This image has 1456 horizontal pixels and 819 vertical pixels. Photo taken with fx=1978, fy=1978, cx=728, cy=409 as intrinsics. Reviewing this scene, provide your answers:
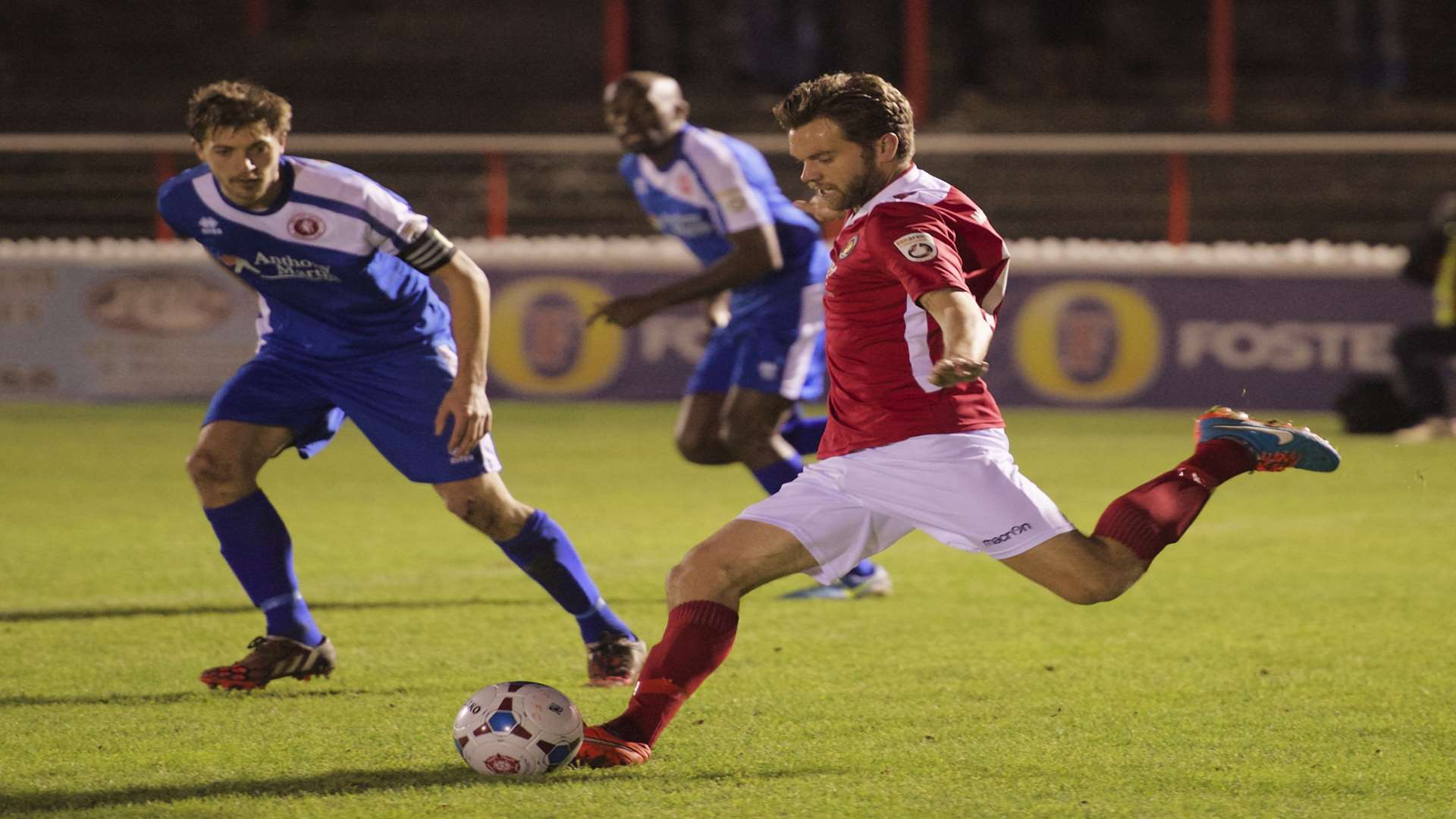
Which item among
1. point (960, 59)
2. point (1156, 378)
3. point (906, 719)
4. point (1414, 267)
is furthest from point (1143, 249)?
point (906, 719)

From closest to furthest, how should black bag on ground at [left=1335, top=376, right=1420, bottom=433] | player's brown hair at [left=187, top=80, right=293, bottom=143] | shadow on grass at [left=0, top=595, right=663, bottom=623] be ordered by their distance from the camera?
1. player's brown hair at [left=187, top=80, right=293, bottom=143]
2. shadow on grass at [left=0, top=595, right=663, bottom=623]
3. black bag on ground at [left=1335, top=376, right=1420, bottom=433]

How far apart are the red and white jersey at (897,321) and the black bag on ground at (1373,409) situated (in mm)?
8432

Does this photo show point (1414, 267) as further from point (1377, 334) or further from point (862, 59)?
point (862, 59)

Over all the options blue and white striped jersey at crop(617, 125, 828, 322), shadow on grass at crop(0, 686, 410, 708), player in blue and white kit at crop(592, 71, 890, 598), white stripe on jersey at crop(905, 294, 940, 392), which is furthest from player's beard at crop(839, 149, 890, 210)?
blue and white striped jersey at crop(617, 125, 828, 322)

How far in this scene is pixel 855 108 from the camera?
4105mm

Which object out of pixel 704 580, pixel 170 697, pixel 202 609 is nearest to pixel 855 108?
pixel 704 580

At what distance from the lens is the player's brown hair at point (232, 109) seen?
494cm

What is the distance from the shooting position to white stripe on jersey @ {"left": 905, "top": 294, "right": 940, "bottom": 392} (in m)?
4.17

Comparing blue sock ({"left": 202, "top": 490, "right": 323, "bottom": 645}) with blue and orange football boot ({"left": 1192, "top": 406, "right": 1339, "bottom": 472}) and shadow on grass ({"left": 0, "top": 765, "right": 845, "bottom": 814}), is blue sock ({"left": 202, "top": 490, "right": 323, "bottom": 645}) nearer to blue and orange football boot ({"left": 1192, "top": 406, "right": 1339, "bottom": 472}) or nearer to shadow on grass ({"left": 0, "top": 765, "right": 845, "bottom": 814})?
shadow on grass ({"left": 0, "top": 765, "right": 845, "bottom": 814})

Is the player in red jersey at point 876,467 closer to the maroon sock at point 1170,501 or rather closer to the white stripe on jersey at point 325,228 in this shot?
the maroon sock at point 1170,501

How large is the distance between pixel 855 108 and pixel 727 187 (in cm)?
285

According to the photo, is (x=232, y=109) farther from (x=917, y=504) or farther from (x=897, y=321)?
(x=917, y=504)

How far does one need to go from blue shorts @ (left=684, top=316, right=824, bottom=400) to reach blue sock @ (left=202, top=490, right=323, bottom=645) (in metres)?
2.08

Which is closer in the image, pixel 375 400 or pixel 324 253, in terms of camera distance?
pixel 324 253
